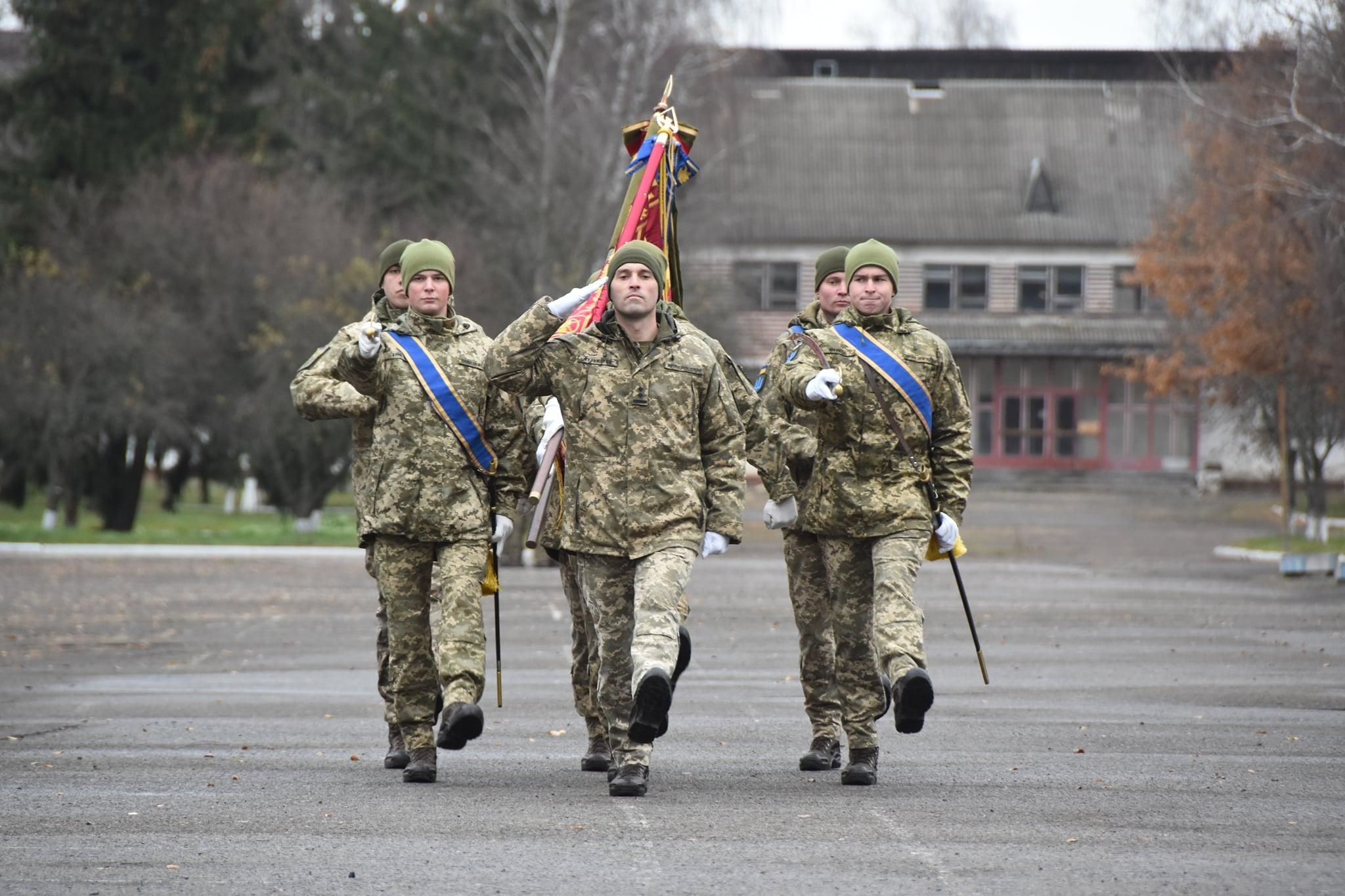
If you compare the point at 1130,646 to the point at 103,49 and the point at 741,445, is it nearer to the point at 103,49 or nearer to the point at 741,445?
the point at 741,445

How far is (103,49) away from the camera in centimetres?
4706

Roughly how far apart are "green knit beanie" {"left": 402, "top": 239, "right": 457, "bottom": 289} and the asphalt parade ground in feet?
7.17

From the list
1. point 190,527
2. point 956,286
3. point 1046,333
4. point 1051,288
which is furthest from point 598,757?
point 1051,288

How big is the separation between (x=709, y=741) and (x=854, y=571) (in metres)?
1.74

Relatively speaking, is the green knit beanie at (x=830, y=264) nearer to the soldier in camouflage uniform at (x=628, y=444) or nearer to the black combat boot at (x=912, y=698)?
the soldier in camouflage uniform at (x=628, y=444)

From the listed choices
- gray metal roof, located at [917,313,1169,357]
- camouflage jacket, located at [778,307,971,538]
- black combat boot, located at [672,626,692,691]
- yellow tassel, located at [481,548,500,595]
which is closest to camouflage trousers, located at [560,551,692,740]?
black combat boot, located at [672,626,692,691]

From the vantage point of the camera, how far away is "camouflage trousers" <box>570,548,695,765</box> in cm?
848

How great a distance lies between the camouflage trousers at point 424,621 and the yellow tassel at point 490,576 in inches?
3.4

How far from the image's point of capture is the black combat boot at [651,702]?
8.19 metres

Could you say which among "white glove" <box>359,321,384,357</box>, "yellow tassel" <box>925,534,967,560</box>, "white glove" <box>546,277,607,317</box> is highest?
"white glove" <box>546,277,607,317</box>

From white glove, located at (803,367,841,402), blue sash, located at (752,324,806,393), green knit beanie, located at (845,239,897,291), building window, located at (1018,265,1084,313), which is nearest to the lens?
white glove, located at (803,367,841,402)

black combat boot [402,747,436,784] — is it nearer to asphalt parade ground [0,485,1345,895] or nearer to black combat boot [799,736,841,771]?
asphalt parade ground [0,485,1345,895]

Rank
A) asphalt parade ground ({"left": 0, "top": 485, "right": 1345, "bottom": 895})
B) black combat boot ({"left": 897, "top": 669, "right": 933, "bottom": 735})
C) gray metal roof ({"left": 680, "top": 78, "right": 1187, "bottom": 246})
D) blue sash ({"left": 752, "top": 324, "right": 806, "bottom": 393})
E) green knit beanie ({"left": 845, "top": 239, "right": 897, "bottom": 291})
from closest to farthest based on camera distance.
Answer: asphalt parade ground ({"left": 0, "top": 485, "right": 1345, "bottom": 895}), black combat boot ({"left": 897, "top": 669, "right": 933, "bottom": 735}), green knit beanie ({"left": 845, "top": 239, "right": 897, "bottom": 291}), blue sash ({"left": 752, "top": 324, "right": 806, "bottom": 393}), gray metal roof ({"left": 680, "top": 78, "right": 1187, "bottom": 246})

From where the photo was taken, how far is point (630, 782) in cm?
845
